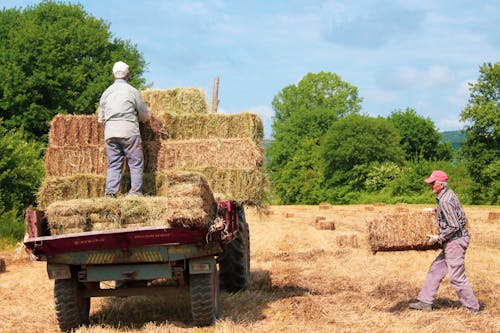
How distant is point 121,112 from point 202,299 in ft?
8.73

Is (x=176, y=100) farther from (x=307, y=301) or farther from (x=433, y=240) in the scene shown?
(x=433, y=240)

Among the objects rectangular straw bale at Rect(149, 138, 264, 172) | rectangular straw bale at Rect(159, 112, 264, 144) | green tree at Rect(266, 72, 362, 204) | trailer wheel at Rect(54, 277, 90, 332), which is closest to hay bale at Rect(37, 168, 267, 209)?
rectangular straw bale at Rect(149, 138, 264, 172)

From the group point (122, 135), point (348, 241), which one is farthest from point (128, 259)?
point (348, 241)

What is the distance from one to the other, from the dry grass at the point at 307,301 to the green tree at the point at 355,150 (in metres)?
55.5

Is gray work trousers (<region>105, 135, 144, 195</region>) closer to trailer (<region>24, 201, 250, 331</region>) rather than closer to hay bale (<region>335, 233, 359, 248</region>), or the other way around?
trailer (<region>24, 201, 250, 331</region>)

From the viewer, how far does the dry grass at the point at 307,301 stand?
24.9ft

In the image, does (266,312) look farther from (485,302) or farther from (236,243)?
(485,302)

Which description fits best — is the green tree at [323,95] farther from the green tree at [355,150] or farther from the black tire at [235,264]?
the black tire at [235,264]

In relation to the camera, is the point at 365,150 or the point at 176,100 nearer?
the point at 176,100

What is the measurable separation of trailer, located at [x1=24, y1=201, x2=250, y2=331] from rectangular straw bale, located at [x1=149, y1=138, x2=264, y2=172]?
1445 millimetres

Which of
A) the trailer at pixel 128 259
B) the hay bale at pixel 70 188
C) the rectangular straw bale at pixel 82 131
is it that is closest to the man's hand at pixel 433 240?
the trailer at pixel 128 259

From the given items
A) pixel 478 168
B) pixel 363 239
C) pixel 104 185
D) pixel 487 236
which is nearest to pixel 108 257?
pixel 104 185

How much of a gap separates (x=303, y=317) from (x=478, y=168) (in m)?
55.6

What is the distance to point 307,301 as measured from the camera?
891 centimetres
